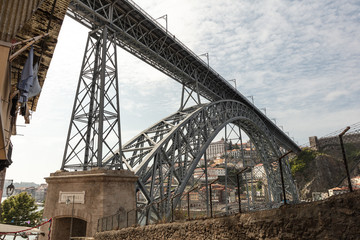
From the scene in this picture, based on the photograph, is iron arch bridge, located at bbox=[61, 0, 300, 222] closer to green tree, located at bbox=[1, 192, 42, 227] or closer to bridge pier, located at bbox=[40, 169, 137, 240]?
bridge pier, located at bbox=[40, 169, 137, 240]

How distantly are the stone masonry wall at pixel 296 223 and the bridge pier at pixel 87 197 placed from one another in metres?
5.66

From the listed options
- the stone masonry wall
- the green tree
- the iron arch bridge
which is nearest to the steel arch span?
the iron arch bridge

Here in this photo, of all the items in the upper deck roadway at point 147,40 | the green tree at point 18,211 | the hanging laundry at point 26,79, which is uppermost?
the upper deck roadway at point 147,40

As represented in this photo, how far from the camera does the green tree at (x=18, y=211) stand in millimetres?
32062

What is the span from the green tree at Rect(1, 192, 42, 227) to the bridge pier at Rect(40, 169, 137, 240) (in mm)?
25675

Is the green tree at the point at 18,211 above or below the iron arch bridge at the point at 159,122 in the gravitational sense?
below

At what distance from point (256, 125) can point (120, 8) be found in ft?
89.4

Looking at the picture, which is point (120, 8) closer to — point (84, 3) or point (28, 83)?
point (84, 3)

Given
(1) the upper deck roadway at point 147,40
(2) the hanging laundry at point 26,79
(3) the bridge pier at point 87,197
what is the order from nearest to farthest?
(2) the hanging laundry at point 26,79
(3) the bridge pier at point 87,197
(1) the upper deck roadway at point 147,40

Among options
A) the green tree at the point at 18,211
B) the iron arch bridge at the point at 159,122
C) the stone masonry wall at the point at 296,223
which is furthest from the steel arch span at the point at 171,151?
the green tree at the point at 18,211

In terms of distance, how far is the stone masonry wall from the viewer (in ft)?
11.3

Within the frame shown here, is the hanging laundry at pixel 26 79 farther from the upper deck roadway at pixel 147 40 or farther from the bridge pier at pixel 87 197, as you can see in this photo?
the upper deck roadway at pixel 147 40

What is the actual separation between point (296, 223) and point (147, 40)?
57.0 feet

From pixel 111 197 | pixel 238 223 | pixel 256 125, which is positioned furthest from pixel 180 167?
pixel 256 125
